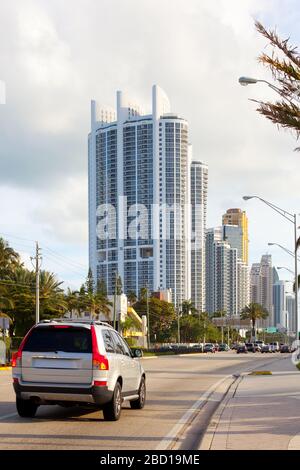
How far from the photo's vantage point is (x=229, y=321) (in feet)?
564

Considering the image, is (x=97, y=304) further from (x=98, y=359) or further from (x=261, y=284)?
(x=261, y=284)

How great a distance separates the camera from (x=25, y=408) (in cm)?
1342

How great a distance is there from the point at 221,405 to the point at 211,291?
166m

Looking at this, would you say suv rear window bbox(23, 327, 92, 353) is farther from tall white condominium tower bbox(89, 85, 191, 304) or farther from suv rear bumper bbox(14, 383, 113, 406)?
tall white condominium tower bbox(89, 85, 191, 304)

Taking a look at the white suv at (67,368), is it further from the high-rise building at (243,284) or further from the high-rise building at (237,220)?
the high-rise building at (243,284)

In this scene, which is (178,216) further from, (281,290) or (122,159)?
A: (281,290)

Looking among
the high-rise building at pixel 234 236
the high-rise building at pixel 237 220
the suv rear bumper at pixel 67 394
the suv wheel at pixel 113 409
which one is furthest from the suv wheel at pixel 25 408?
the high-rise building at pixel 237 220

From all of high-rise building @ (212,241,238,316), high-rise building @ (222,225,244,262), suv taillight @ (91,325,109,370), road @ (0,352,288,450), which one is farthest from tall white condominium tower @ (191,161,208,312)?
suv taillight @ (91,325,109,370)

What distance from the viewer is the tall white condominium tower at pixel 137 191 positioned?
314ft

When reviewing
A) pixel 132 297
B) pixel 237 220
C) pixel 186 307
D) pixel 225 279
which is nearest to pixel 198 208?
pixel 132 297

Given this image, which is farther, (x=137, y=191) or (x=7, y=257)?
(x=137, y=191)

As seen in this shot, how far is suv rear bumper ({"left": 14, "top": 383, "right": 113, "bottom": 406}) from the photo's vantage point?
12.7 m

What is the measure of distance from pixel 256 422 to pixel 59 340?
12.8 ft

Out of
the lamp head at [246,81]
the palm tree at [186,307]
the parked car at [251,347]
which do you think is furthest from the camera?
the palm tree at [186,307]
